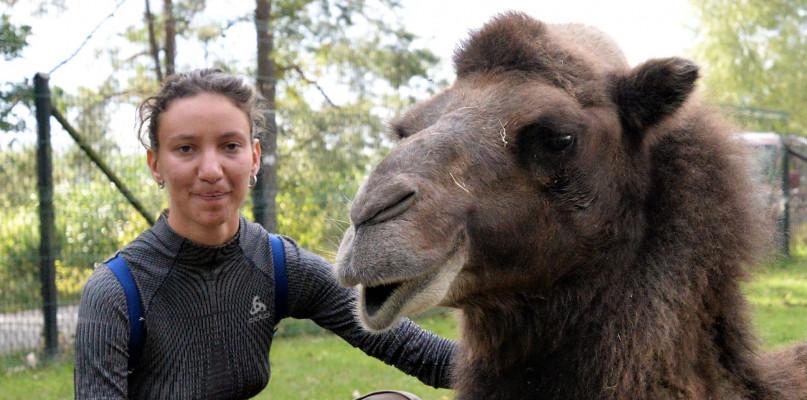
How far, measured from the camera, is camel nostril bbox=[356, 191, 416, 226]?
2.57 m

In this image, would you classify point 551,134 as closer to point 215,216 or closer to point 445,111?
point 445,111

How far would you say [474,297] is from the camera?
9.68 ft

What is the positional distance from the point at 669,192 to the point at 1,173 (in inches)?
294

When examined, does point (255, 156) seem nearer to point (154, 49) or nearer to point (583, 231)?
point (583, 231)

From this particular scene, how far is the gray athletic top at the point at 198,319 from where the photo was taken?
3.08 metres

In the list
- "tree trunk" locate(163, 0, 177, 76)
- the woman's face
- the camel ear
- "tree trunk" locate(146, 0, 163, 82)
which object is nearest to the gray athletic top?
the woman's face

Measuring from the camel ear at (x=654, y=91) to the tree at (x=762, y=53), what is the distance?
26422 mm

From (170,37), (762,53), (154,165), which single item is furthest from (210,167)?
(762,53)

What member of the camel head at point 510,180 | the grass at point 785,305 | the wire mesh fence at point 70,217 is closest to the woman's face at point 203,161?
the camel head at point 510,180

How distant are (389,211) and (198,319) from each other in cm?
121

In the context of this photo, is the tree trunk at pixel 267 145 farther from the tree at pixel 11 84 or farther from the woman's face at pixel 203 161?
the woman's face at pixel 203 161

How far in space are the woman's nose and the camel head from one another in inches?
30.7

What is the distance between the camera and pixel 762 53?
29.2 metres

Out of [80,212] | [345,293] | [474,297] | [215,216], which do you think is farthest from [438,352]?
[80,212]
